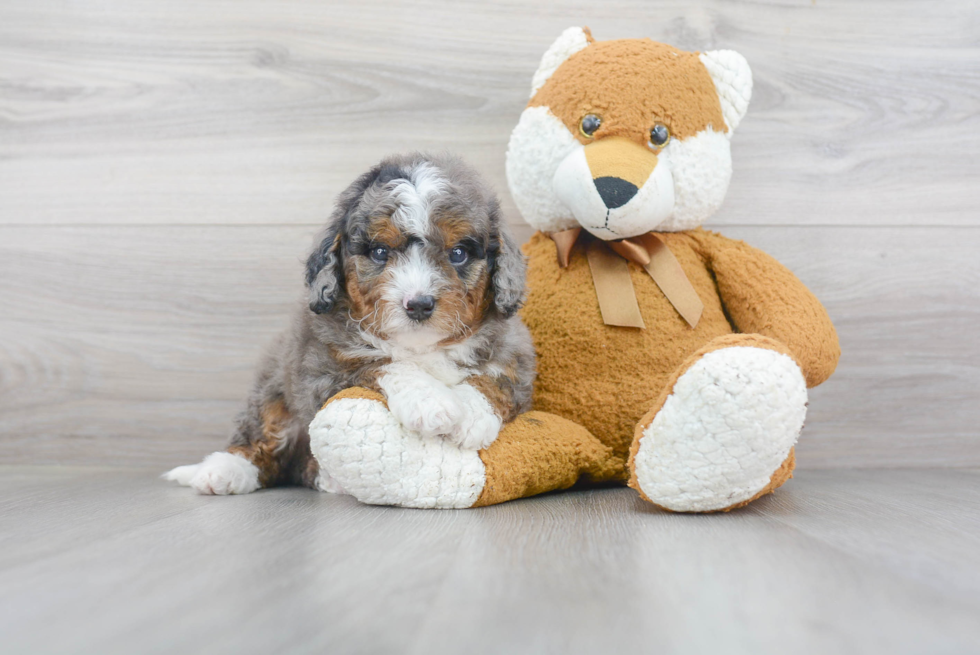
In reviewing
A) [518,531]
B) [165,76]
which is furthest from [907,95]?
[165,76]

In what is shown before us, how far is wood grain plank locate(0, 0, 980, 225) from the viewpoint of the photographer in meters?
2.29

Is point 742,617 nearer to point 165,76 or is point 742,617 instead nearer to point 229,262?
point 229,262

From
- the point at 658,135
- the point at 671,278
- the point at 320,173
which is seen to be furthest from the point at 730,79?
the point at 320,173

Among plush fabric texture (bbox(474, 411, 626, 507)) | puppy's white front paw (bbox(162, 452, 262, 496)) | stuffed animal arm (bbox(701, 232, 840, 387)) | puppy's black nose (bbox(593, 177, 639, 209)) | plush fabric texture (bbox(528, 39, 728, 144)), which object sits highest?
plush fabric texture (bbox(528, 39, 728, 144))

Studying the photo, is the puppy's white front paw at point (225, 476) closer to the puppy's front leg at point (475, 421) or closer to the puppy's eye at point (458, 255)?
the puppy's front leg at point (475, 421)

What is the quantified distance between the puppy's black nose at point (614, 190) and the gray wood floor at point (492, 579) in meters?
0.70

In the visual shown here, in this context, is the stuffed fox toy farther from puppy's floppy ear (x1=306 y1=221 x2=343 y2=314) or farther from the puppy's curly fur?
puppy's floppy ear (x1=306 y1=221 x2=343 y2=314)

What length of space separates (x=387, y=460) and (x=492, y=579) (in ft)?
1.62

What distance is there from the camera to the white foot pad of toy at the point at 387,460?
145cm

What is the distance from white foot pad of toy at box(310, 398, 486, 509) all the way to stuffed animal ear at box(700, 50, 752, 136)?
1.17 metres

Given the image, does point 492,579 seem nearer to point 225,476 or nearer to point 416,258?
point 416,258

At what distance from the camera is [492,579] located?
1.01 meters

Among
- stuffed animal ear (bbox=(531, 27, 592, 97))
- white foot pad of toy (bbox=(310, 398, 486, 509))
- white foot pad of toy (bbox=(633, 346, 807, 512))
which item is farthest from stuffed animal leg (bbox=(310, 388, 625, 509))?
stuffed animal ear (bbox=(531, 27, 592, 97))

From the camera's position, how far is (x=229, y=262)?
2326 millimetres
